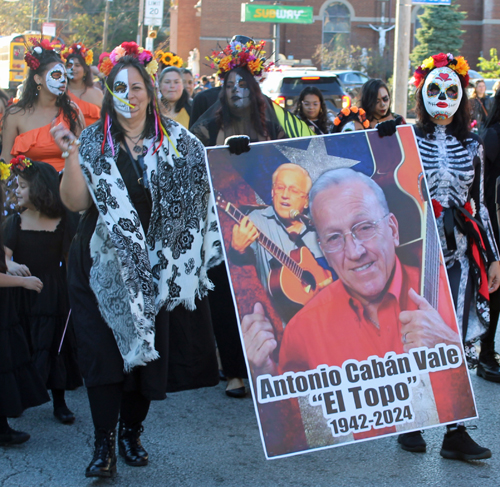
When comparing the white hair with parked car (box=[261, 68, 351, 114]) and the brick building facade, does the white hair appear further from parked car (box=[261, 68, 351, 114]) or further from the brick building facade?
the brick building facade

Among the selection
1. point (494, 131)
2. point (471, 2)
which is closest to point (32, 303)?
point (494, 131)

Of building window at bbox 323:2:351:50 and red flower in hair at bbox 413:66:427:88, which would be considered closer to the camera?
red flower in hair at bbox 413:66:427:88

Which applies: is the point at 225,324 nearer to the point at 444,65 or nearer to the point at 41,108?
the point at 444,65

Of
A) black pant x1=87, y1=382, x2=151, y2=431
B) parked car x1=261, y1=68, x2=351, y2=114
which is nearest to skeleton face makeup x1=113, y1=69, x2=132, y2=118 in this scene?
black pant x1=87, y1=382, x2=151, y2=431

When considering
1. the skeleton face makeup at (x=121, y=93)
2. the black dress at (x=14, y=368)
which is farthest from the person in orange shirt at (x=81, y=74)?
the skeleton face makeup at (x=121, y=93)

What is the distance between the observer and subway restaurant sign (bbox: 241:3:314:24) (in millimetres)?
40906

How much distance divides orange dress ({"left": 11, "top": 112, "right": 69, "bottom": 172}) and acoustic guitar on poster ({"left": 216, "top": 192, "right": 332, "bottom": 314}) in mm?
2483

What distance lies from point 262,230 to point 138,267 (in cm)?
62

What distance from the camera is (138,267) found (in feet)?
11.4

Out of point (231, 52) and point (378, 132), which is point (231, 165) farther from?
point (231, 52)

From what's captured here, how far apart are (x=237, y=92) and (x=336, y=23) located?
44976 millimetres

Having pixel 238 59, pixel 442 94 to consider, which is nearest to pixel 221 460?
pixel 442 94

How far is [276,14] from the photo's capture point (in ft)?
138

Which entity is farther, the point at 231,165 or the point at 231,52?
the point at 231,52
